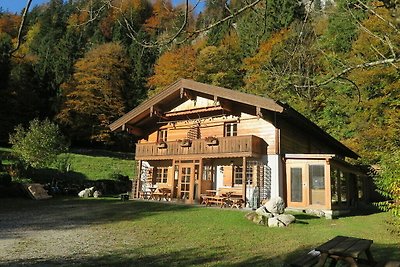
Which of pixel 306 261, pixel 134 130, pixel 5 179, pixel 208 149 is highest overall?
pixel 134 130

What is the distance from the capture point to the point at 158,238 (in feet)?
34.8

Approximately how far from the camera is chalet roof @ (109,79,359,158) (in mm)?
18875

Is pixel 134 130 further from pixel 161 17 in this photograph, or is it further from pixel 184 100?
pixel 161 17

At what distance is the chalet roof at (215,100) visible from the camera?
18875mm

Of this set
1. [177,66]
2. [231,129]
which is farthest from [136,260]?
[177,66]

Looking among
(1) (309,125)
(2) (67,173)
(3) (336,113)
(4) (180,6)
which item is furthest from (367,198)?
(4) (180,6)

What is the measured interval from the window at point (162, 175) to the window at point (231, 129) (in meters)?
5.18

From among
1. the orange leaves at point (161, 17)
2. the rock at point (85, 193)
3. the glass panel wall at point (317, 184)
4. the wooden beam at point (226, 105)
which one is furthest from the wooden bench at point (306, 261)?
the rock at point (85, 193)

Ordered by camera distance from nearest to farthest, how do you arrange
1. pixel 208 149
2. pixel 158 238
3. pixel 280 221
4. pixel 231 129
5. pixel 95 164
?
pixel 158 238 < pixel 280 221 < pixel 208 149 < pixel 231 129 < pixel 95 164

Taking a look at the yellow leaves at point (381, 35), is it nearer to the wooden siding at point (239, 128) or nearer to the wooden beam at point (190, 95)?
the wooden siding at point (239, 128)

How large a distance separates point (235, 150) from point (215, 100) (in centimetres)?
316

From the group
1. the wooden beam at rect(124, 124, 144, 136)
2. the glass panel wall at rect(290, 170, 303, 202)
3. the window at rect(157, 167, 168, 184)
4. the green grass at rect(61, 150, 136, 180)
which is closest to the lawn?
the glass panel wall at rect(290, 170, 303, 202)

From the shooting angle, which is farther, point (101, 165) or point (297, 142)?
point (101, 165)

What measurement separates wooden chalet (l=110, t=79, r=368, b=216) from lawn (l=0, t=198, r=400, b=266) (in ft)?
9.29
